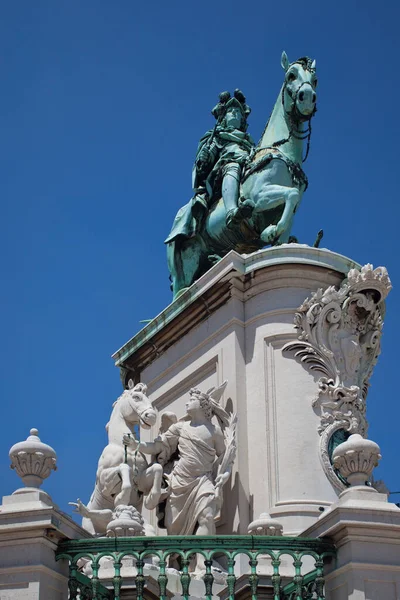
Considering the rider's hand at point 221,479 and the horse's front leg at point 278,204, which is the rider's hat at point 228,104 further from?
the rider's hand at point 221,479

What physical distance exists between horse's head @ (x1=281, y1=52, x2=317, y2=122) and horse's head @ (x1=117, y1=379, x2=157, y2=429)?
500cm

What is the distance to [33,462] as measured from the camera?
1044cm

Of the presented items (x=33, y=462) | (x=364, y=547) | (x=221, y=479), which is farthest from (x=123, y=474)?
(x=364, y=547)

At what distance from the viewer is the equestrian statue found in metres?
16.2

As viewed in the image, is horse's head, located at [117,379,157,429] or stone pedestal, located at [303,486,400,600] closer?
stone pedestal, located at [303,486,400,600]

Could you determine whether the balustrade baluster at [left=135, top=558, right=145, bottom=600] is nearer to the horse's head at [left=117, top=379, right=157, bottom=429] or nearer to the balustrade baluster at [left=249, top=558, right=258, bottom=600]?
the balustrade baluster at [left=249, top=558, right=258, bottom=600]

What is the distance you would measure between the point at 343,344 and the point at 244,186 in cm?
343

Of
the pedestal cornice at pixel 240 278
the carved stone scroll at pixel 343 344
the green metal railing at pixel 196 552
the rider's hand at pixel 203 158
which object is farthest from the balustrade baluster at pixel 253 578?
the rider's hand at pixel 203 158

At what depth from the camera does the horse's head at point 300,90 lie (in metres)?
16.4

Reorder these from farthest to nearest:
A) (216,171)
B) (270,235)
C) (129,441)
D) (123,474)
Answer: (216,171) → (270,235) → (129,441) → (123,474)

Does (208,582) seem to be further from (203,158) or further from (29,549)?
(203,158)

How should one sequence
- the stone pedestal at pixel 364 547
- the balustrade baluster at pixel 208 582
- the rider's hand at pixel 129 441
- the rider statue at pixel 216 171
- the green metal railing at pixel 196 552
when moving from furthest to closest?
the rider statue at pixel 216 171 < the rider's hand at pixel 129 441 < the green metal railing at pixel 196 552 < the balustrade baluster at pixel 208 582 < the stone pedestal at pixel 364 547

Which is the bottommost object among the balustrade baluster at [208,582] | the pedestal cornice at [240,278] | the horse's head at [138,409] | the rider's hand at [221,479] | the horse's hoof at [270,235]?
the balustrade baluster at [208,582]

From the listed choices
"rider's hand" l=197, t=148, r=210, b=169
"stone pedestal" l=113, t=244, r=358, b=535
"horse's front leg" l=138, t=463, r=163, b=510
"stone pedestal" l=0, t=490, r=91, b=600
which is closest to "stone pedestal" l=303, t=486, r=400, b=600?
"stone pedestal" l=0, t=490, r=91, b=600
